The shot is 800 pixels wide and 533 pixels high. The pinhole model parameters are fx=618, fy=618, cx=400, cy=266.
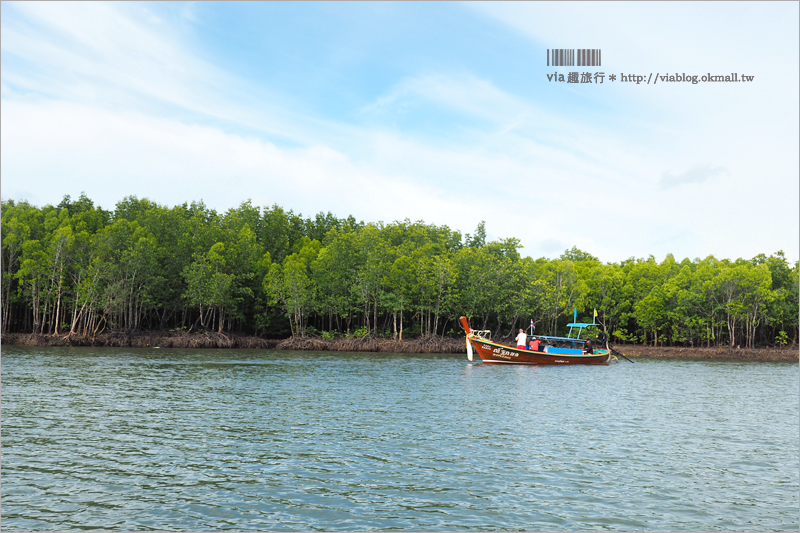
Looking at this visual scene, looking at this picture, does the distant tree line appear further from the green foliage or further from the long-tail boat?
the long-tail boat

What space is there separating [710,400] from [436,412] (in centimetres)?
1521

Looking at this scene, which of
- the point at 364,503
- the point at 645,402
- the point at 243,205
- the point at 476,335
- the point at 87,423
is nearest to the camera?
the point at 364,503

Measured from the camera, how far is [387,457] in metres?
17.1

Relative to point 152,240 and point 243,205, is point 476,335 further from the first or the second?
point 243,205

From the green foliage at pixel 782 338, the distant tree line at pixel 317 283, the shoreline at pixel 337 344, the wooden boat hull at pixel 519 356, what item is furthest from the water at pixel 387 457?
the green foliage at pixel 782 338

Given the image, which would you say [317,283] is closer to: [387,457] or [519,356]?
[519,356]

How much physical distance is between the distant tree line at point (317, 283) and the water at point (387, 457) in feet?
120

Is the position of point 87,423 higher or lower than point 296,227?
lower

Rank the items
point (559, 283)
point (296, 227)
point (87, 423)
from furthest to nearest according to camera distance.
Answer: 1. point (296, 227)
2. point (559, 283)
3. point (87, 423)

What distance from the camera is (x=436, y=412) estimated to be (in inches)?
984

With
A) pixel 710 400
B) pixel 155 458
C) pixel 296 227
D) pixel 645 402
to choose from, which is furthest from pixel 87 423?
pixel 296 227

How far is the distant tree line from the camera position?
67562 mm

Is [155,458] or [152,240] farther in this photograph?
[152,240]

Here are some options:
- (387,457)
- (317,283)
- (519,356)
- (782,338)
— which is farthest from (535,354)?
(782,338)
